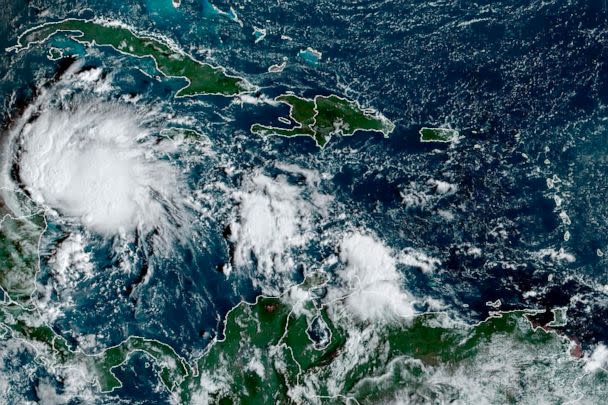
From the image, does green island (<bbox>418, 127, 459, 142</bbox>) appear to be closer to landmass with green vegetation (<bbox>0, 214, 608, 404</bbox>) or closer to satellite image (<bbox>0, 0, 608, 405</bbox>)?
satellite image (<bbox>0, 0, 608, 405</bbox>)

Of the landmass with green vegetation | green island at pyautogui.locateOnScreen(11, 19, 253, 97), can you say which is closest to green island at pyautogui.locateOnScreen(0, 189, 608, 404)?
the landmass with green vegetation

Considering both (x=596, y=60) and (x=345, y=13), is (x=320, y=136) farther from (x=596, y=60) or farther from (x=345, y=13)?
(x=596, y=60)

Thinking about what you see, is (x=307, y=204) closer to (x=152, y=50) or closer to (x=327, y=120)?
(x=327, y=120)

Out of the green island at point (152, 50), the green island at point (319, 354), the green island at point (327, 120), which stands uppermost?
the green island at point (152, 50)

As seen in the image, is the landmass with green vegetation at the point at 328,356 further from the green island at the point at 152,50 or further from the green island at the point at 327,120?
the green island at the point at 152,50

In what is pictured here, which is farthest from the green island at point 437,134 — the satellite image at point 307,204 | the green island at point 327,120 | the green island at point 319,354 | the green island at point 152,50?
the green island at point 152,50
